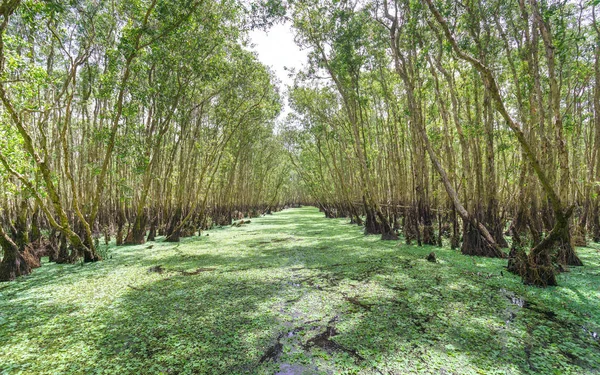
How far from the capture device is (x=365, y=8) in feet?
31.2

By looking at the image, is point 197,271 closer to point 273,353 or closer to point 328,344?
point 273,353

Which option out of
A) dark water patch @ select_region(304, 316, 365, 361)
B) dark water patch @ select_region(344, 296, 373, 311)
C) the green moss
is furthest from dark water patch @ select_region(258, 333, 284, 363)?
dark water patch @ select_region(344, 296, 373, 311)

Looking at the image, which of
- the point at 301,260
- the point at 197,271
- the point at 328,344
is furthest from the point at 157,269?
the point at 328,344

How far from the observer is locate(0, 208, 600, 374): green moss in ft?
9.14

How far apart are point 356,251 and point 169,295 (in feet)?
17.6

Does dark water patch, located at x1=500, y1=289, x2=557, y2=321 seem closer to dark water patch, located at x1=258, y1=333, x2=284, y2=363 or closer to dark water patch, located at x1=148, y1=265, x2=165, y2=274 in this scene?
dark water patch, located at x1=258, y1=333, x2=284, y2=363

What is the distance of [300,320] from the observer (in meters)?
3.76

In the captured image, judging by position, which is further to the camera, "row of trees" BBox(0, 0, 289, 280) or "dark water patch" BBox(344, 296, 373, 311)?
"row of trees" BBox(0, 0, 289, 280)

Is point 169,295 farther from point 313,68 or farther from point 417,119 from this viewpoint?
point 313,68

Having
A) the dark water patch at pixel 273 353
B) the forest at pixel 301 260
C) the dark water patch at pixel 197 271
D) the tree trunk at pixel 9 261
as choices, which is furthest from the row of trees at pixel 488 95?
the tree trunk at pixel 9 261

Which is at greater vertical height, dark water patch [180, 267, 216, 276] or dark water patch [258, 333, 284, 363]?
dark water patch [180, 267, 216, 276]

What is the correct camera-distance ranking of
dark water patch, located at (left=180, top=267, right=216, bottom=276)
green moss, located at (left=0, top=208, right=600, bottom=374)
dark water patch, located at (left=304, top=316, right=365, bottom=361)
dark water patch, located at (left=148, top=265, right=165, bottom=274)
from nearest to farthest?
green moss, located at (left=0, top=208, right=600, bottom=374)
dark water patch, located at (left=304, top=316, right=365, bottom=361)
dark water patch, located at (left=180, top=267, right=216, bottom=276)
dark water patch, located at (left=148, top=265, right=165, bottom=274)

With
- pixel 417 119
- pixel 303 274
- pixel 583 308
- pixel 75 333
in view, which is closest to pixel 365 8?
pixel 417 119

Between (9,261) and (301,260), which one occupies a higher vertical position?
(9,261)
